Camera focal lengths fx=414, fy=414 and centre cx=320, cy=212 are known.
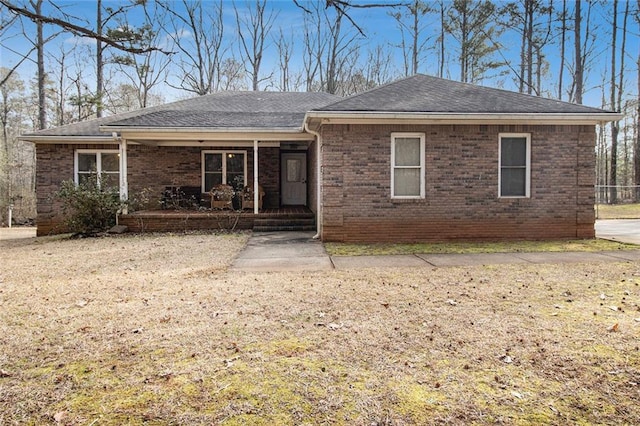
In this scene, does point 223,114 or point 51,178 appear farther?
point 223,114

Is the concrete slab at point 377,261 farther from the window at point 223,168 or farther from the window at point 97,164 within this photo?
the window at point 97,164

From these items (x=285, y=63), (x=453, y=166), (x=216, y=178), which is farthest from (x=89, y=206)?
(x=285, y=63)

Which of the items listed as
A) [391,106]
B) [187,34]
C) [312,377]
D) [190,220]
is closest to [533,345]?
[312,377]

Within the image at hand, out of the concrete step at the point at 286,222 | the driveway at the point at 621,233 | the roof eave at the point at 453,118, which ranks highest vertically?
the roof eave at the point at 453,118

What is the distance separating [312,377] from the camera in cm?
297

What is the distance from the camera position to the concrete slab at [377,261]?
7.03 meters

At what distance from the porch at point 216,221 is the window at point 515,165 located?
17.0ft

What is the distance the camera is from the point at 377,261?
7418mm

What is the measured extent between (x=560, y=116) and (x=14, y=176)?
34881 millimetres

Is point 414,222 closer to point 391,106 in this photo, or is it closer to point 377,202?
point 377,202

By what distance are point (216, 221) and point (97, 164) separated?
4898mm

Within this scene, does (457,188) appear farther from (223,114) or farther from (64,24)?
(64,24)

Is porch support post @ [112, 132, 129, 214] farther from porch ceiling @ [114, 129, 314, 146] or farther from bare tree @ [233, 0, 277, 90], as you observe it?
bare tree @ [233, 0, 277, 90]

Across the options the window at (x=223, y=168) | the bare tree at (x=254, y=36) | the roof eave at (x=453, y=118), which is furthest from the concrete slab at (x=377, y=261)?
the bare tree at (x=254, y=36)
